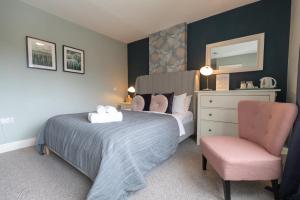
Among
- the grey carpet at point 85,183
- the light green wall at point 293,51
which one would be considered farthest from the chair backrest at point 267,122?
the light green wall at point 293,51

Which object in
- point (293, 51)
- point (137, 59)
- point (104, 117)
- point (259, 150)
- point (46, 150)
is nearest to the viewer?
point (259, 150)

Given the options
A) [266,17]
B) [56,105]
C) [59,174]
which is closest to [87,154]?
[59,174]

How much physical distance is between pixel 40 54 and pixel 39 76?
421 mm

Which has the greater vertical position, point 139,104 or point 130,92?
point 130,92

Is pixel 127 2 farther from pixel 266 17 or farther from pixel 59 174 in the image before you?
pixel 59 174

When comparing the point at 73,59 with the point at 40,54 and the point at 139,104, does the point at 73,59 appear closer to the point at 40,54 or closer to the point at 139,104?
the point at 40,54

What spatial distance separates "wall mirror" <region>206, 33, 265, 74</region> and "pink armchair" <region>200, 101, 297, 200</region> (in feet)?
4.26

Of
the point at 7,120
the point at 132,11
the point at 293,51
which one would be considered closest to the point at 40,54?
the point at 7,120

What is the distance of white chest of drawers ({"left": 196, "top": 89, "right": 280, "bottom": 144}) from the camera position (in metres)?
2.28

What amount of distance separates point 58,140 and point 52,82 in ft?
5.36

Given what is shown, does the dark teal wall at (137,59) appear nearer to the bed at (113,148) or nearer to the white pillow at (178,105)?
the white pillow at (178,105)

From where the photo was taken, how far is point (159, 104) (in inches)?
111

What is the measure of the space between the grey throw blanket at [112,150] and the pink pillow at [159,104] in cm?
73

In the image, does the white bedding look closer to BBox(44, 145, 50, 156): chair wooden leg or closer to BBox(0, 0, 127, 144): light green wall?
BBox(44, 145, 50, 156): chair wooden leg
